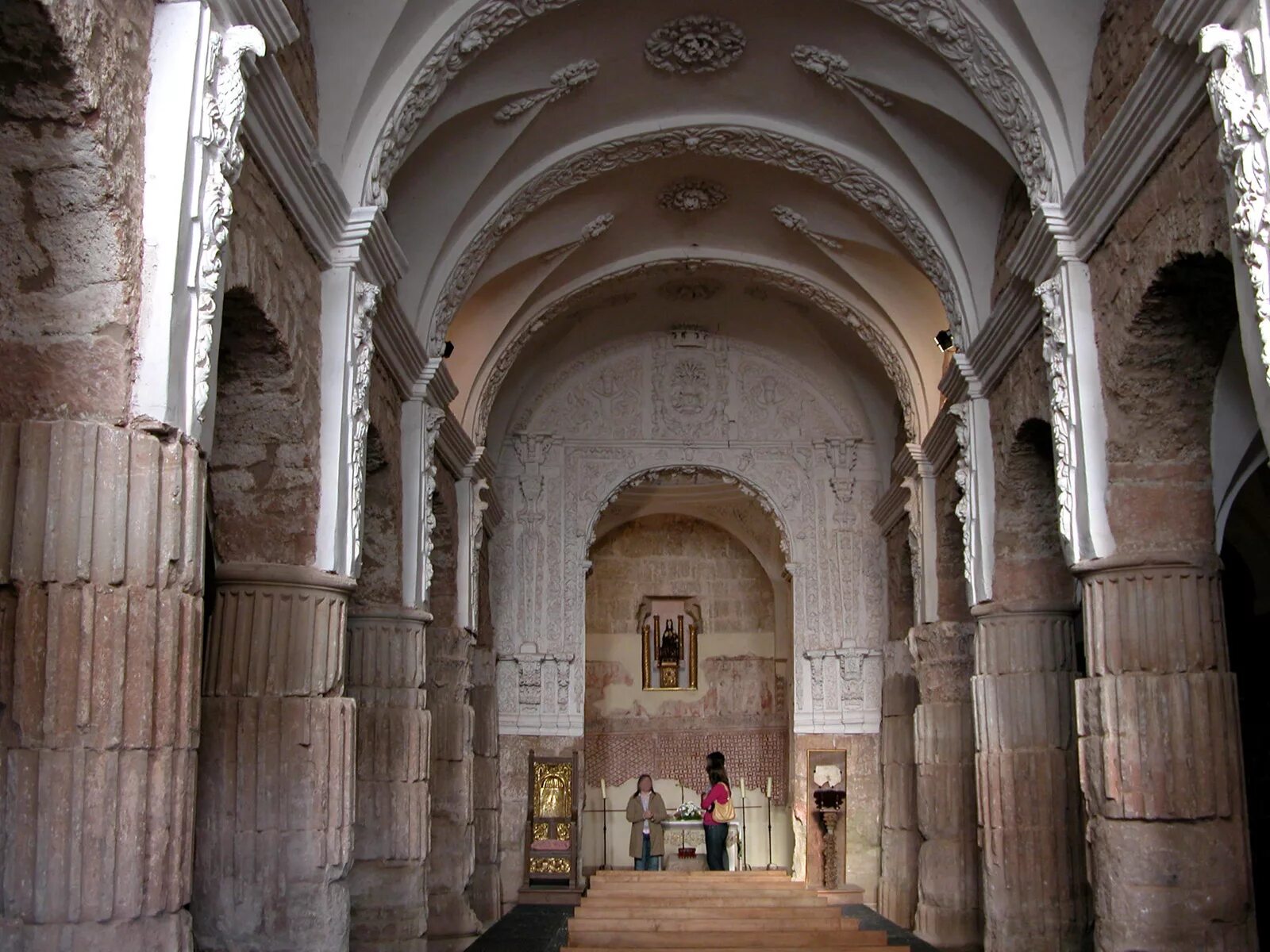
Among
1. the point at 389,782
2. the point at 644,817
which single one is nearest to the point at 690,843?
the point at 644,817

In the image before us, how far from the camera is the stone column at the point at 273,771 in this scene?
6883 mm

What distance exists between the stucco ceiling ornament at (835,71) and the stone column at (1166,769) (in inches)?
178

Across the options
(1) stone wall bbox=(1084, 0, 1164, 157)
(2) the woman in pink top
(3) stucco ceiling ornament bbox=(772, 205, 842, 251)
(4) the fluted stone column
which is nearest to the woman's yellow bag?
(2) the woman in pink top

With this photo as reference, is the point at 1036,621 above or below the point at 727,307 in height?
below

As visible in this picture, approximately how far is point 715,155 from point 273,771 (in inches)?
282

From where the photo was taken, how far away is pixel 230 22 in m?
5.68

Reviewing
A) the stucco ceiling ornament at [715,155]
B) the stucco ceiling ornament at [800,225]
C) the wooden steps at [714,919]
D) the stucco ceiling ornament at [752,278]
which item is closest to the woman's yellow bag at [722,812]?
the wooden steps at [714,919]

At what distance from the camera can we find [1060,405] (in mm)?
7844

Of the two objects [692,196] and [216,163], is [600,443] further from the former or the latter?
[216,163]

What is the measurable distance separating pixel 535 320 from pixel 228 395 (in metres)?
6.83

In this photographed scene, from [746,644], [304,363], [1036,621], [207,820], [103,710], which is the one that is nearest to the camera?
[103,710]

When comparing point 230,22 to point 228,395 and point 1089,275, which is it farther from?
point 1089,275

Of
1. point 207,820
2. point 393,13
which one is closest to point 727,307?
point 393,13

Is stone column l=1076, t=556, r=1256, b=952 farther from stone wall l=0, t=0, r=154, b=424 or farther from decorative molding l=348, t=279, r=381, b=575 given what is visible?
stone wall l=0, t=0, r=154, b=424
